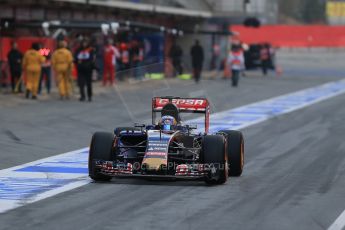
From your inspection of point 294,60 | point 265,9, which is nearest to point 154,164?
point 265,9

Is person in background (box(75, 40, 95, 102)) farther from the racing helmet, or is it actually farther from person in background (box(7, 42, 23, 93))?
the racing helmet

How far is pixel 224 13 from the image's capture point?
170ft

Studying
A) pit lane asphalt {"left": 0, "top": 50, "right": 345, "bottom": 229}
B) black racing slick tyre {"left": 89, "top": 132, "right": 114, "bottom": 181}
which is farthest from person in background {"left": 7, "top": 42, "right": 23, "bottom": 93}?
black racing slick tyre {"left": 89, "top": 132, "right": 114, "bottom": 181}

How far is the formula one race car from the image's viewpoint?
501 inches

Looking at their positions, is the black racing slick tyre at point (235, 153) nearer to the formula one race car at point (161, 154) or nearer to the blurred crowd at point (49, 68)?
the formula one race car at point (161, 154)

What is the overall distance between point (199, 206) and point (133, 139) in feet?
7.70

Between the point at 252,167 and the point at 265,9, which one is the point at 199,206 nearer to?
the point at 252,167

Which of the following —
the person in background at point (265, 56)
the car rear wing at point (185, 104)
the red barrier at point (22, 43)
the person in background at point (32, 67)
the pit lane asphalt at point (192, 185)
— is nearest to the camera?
the pit lane asphalt at point (192, 185)

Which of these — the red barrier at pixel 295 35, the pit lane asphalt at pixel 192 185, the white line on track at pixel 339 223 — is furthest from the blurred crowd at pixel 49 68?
the red barrier at pixel 295 35

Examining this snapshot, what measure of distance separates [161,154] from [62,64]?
1601cm

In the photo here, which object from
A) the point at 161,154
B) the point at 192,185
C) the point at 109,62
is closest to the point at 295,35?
the point at 109,62

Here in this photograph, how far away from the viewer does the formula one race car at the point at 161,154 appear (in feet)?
41.8

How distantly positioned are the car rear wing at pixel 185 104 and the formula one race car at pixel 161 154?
845 millimetres

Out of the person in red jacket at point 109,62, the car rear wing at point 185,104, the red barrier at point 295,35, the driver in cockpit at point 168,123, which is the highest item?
the car rear wing at point 185,104
